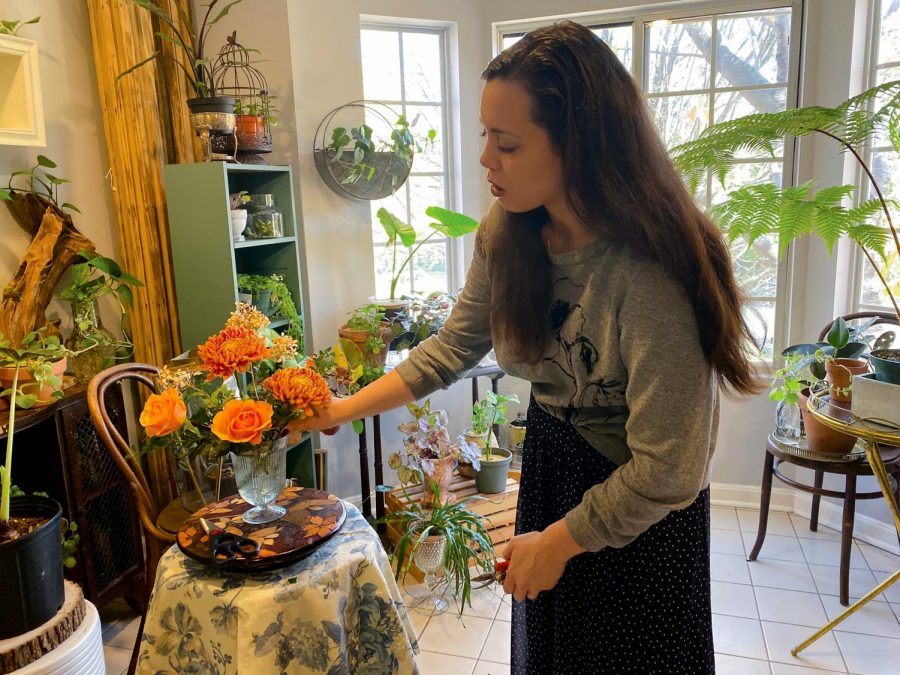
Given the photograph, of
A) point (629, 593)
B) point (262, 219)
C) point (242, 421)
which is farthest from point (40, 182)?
point (629, 593)

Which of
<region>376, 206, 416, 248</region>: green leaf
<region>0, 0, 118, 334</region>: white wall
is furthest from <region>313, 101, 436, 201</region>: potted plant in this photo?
<region>0, 0, 118, 334</region>: white wall

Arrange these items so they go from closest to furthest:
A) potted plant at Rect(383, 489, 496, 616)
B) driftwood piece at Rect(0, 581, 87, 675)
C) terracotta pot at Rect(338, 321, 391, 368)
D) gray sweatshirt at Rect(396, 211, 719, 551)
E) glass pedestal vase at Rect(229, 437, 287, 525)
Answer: gray sweatshirt at Rect(396, 211, 719, 551) < glass pedestal vase at Rect(229, 437, 287, 525) < driftwood piece at Rect(0, 581, 87, 675) < potted plant at Rect(383, 489, 496, 616) < terracotta pot at Rect(338, 321, 391, 368)

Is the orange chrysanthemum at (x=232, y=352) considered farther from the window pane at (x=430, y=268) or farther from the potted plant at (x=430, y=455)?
the window pane at (x=430, y=268)

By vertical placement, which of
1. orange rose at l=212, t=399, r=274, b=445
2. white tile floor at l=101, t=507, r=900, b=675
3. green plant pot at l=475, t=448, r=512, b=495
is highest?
orange rose at l=212, t=399, r=274, b=445

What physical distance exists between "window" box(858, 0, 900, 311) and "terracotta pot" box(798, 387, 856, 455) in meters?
0.62

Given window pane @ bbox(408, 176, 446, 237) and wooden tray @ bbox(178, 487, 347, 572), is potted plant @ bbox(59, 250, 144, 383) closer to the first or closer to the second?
wooden tray @ bbox(178, 487, 347, 572)

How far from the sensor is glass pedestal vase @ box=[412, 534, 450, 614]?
2.27 metres

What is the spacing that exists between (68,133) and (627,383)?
2.21 m

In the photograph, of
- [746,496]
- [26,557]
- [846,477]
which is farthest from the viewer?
[746,496]

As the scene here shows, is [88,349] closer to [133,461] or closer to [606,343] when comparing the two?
[133,461]

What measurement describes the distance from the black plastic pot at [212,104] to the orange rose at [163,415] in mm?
1376

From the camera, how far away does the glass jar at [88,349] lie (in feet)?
7.04

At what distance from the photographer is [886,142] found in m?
2.53

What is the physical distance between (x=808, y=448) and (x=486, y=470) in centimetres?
116
